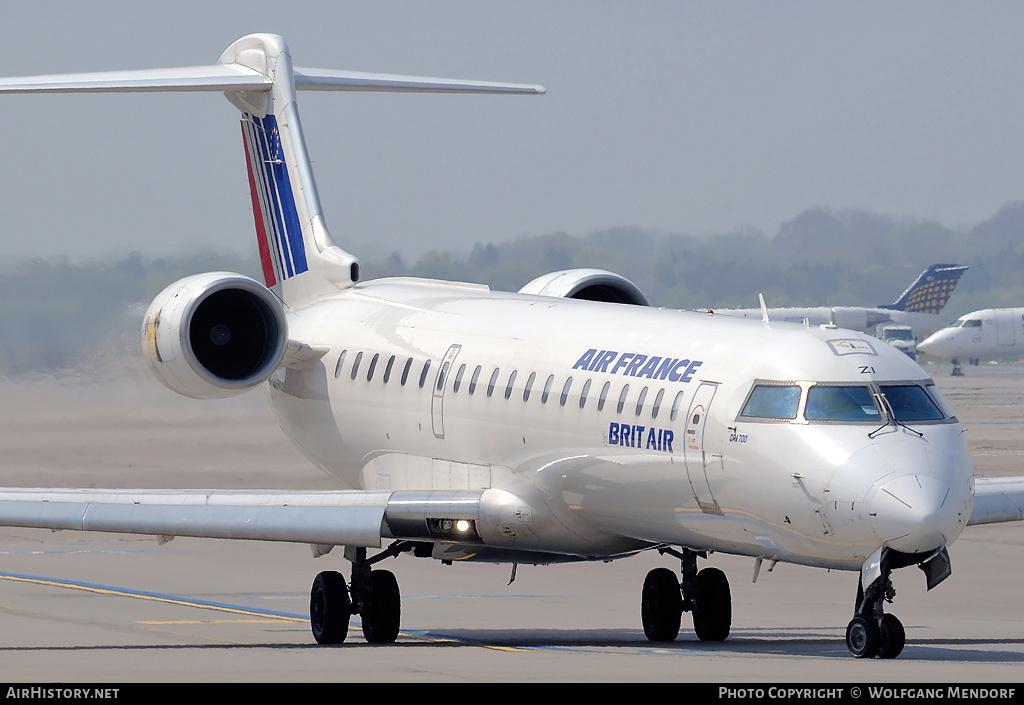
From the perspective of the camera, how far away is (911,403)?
1670 centimetres

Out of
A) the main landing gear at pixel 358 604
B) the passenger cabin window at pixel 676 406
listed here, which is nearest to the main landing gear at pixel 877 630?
the passenger cabin window at pixel 676 406

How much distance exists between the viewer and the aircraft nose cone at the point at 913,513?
610 inches

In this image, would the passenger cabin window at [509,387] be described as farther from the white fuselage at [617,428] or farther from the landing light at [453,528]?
the landing light at [453,528]

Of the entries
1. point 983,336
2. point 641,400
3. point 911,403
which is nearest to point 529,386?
point 641,400

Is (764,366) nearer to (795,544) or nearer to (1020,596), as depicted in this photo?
(795,544)

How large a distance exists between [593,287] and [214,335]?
485 cm

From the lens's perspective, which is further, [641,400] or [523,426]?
[523,426]

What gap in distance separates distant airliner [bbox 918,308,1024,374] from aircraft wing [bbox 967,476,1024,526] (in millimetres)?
79963

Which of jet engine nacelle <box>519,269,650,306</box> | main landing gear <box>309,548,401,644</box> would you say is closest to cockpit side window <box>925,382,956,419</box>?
main landing gear <box>309,548,401,644</box>

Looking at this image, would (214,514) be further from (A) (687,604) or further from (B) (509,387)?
(A) (687,604)

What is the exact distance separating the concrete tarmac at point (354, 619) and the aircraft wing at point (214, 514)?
1130 mm

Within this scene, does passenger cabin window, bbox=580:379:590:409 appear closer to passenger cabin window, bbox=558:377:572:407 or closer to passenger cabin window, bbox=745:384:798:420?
passenger cabin window, bbox=558:377:572:407

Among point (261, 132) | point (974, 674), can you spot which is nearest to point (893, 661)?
point (974, 674)

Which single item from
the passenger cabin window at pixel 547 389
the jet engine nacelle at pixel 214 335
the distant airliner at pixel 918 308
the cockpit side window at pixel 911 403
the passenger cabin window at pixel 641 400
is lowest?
the cockpit side window at pixel 911 403
